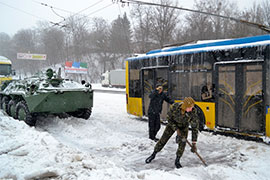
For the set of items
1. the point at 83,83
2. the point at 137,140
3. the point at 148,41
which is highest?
the point at 148,41

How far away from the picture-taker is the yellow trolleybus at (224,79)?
6098mm

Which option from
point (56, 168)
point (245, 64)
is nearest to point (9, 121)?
point (56, 168)

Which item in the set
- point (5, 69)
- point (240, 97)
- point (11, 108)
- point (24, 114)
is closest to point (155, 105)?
point (240, 97)

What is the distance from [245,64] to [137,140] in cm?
387

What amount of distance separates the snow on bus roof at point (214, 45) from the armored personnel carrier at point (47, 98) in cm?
327

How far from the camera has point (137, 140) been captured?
22.5 feet

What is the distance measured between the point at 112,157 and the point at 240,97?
4017mm

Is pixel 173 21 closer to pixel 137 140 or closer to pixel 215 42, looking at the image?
pixel 215 42

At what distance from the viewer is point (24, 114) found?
8320 mm

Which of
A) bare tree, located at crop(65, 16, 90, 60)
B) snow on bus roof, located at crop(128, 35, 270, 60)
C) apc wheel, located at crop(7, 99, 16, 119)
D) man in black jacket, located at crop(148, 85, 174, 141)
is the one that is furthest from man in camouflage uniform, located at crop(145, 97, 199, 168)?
bare tree, located at crop(65, 16, 90, 60)

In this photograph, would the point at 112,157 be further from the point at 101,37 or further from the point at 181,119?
the point at 101,37

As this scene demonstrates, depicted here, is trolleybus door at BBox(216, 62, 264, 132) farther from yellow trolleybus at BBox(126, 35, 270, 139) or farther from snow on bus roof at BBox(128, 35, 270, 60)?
snow on bus roof at BBox(128, 35, 270, 60)

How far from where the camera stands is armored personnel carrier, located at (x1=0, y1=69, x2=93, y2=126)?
7.88m

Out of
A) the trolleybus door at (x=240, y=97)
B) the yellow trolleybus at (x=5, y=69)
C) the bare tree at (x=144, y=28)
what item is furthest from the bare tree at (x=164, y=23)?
the trolleybus door at (x=240, y=97)
